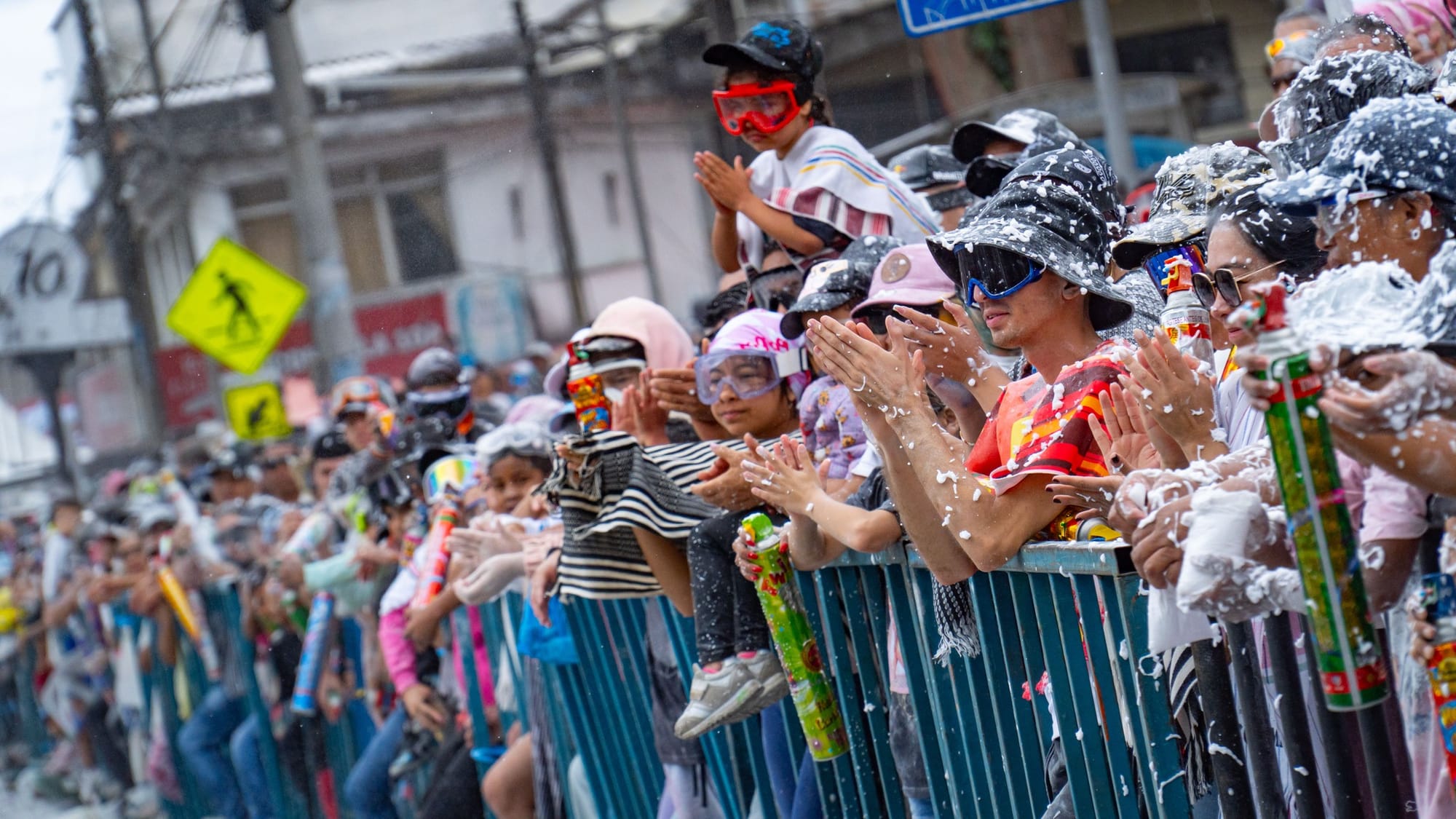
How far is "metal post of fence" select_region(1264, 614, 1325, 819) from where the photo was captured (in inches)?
98.7

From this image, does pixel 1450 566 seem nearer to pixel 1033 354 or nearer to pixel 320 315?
pixel 1033 354

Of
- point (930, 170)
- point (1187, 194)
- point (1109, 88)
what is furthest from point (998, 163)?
point (1109, 88)

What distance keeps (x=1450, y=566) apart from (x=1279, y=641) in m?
0.38

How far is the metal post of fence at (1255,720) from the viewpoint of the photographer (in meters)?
2.58

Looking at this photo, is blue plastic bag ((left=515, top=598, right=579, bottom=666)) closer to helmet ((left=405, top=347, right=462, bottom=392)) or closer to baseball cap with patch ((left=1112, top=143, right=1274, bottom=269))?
helmet ((left=405, top=347, right=462, bottom=392))

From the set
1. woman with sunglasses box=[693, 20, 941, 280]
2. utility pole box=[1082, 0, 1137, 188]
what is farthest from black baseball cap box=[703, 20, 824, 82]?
utility pole box=[1082, 0, 1137, 188]

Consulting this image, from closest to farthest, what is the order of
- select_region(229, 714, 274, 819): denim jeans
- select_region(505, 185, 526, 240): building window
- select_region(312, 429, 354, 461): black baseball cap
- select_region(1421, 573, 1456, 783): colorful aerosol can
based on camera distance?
1. select_region(1421, 573, 1456, 783): colorful aerosol can
2. select_region(312, 429, 354, 461): black baseball cap
3. select_region(229, 714, 274, 819): denim jeans
4. select_region(505, 185, 526, 240): building window

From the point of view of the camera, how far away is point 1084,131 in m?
17.7

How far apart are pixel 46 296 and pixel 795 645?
23454 millimetres

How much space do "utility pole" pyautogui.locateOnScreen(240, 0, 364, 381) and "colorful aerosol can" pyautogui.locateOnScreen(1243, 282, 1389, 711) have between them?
1223 cm

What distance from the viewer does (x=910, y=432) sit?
3.37m

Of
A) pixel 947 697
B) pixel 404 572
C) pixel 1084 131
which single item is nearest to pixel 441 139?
pixel 1084 131

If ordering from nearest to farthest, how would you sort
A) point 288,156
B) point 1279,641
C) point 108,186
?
point 1279,641 → point 288,156 → point 108,186

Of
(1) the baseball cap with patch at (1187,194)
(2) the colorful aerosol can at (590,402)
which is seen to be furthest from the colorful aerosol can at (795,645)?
(2) the colorful aerosol can at (590,402)
